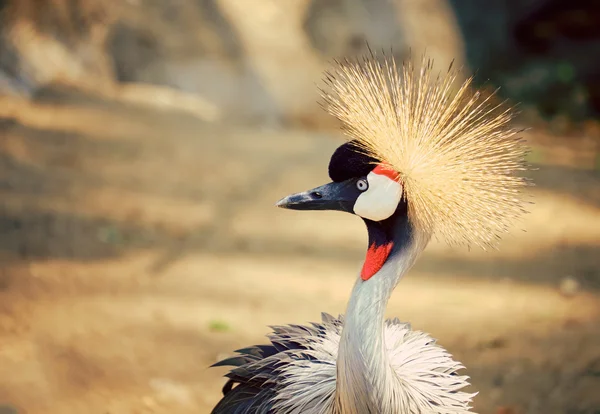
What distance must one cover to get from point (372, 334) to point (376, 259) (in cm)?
15

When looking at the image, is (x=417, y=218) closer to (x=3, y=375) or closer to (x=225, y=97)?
(x=3, y=375)

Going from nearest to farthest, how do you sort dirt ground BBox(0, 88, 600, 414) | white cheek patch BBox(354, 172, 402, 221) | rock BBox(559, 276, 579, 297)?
white cheek patch BBox(354, 172, 402, 221) → dirt ground BBox(0, 88, 600, 414) → rock BBox(559, 276, 579, 297)

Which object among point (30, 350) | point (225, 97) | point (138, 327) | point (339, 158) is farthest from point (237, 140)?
point (339, 158)

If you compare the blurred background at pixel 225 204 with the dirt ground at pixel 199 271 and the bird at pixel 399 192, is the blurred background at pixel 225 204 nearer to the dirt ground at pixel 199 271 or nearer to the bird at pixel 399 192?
the dirt ground at pixel 199 271

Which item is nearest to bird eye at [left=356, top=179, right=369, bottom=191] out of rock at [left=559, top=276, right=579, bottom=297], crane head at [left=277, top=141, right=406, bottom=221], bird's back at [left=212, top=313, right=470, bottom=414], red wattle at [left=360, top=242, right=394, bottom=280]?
crane head at [left=277, top=141, right=406, bottom=221]

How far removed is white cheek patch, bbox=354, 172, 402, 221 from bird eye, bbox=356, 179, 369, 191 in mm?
11

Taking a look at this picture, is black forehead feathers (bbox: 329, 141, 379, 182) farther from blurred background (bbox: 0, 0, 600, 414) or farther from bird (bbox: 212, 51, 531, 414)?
blurred background (bbox: 0, 0, 600, 414)

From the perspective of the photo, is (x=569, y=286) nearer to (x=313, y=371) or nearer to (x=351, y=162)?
(x=313, y=371)

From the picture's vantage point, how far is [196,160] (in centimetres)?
437

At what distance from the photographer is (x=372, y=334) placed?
54.9 inches

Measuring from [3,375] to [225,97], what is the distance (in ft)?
11.3

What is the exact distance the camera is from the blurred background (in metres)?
2.56

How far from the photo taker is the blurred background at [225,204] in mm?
2557

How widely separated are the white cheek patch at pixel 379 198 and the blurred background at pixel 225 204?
1.22m
